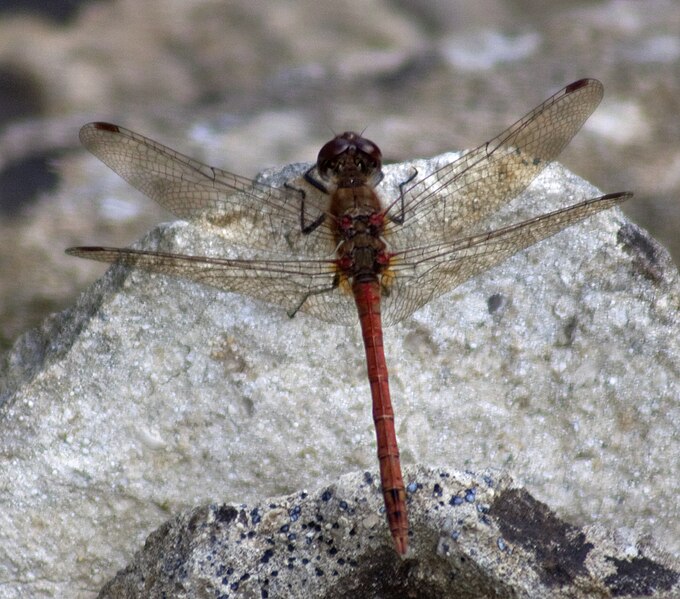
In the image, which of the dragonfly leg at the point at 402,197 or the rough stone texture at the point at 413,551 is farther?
the dragonfly leg at the point at 402,197

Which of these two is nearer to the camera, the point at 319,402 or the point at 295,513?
the point at 295,513

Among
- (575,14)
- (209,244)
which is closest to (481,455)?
(209,244)

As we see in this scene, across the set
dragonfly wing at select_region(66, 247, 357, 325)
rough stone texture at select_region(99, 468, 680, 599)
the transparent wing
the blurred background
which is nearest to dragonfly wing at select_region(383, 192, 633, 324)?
dragonfly wing at select_region(66, 247, 357, 325)

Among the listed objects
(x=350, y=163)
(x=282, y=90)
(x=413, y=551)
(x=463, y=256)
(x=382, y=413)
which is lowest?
(x=413, y=551)

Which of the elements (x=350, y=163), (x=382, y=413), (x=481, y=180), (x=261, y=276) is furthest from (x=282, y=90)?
(x=382, y=413)

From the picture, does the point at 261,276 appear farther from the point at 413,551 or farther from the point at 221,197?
the point at 413,551

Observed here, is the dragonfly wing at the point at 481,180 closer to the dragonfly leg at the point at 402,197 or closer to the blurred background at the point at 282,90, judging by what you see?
the dragonfly leg at the point at 402,197

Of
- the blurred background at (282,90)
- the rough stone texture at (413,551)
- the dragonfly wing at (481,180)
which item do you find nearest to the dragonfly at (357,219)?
the dragonfly wing at (481,180)

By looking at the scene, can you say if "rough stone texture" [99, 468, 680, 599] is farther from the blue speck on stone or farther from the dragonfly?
the dragonfly
